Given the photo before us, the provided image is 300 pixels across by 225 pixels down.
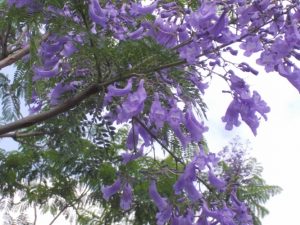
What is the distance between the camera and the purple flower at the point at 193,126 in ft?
7.93

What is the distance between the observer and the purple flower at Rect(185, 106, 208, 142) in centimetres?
242

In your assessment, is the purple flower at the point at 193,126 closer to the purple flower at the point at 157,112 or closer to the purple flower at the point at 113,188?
the purple flower at the point at 157,112

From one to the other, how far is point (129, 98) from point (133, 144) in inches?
20.5

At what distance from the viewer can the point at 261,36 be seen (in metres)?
2.25

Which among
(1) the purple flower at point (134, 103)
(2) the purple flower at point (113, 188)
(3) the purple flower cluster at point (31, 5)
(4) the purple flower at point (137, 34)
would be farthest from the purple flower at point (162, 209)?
(3) the purple flower cluster at point (31, 5)

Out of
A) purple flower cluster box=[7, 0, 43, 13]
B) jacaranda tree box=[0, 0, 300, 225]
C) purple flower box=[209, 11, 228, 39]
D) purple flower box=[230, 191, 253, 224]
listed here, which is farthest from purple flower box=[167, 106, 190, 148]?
purple flower cluster box=[7, 0, 43, 13]

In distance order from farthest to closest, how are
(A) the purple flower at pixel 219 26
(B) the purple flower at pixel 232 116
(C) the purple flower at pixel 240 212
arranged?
(C) the purple flower at pixel 240 212 → (B) the purple flower at pixel 232 116 → (A) the purple flower at pixel 219 26

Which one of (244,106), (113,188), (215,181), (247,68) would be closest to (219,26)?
(247,68)

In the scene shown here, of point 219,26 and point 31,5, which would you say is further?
point 31,5

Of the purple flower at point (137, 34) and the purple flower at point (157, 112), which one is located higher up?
the purple flower at point (137, 34)

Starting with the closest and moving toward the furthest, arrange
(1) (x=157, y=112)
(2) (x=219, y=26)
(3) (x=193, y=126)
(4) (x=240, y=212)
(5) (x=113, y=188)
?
(2) (x=219, y=26)
(1) (x=157, y=112)
(3) (x=193, y=126)
(4) (x=240, y=212)
(5) (x=113, y=188)

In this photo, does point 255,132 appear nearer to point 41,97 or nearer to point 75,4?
point 75,4

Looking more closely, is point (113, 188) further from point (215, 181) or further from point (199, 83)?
point (199, 83)

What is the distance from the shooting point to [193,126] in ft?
7.98
